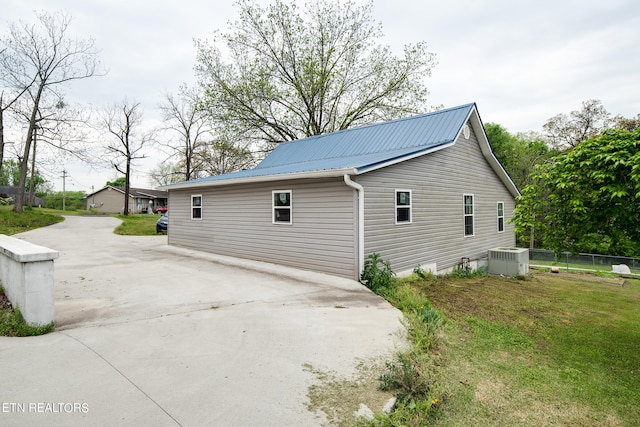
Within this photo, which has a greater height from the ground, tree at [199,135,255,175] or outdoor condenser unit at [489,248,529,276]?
tree at [199,135,255,175]

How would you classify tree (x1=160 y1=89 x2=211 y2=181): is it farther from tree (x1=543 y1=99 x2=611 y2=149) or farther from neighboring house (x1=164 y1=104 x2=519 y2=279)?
tree (x1=543 y1=99 x2=611 y2=149)

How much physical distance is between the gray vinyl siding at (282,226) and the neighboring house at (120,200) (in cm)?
3823

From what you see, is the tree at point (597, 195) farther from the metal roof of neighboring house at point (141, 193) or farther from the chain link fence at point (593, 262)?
the metal roof of neighboring house at point (141, 193)

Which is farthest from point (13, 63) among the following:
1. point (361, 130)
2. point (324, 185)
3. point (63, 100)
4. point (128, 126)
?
point (324, 185)

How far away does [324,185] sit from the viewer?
870 centimetres

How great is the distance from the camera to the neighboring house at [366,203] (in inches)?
330

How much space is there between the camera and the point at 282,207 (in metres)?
9.88

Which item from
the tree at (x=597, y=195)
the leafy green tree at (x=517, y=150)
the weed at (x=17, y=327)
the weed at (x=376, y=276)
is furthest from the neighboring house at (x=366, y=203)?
the leafy green tree at (x=517, y=150)

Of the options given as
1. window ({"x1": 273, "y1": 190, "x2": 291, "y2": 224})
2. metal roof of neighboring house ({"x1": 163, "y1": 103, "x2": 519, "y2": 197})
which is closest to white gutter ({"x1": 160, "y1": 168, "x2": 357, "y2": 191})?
metal roof of neighboring house ({"x1": 163, "y1": 103, "x2": 519, "y2": 197})

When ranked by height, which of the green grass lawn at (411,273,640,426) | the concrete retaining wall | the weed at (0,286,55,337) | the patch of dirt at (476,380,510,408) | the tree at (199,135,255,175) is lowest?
the green grass lawn at (411,273,640,426)

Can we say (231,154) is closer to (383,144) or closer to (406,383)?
(383,144)

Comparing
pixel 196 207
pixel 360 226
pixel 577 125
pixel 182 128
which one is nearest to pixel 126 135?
pixel 182 128

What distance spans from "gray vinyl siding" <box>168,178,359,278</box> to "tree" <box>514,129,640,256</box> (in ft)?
13.6

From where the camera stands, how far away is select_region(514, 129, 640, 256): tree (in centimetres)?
385
